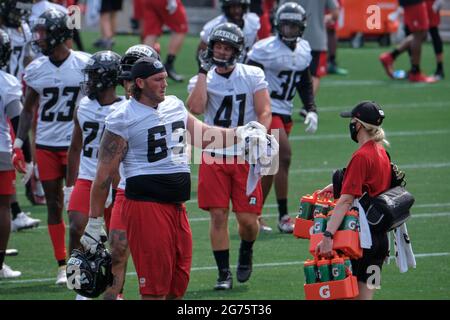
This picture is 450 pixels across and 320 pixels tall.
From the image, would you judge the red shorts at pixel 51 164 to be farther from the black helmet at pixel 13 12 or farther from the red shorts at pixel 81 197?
the black helmet at pixel 13 12

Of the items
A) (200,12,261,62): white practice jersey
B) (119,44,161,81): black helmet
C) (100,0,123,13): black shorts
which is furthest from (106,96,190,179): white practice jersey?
(100,0,123,13): black shorts

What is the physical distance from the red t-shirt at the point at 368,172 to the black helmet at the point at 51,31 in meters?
3.73

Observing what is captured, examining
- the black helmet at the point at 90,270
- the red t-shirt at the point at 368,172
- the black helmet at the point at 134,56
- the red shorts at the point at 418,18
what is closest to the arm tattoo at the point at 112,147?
the black helmet at the point at 90,270

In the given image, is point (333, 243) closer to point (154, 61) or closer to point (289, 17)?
point (154, 61)

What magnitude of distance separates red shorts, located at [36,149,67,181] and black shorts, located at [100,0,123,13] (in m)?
13.0

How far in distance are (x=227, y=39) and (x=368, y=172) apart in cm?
249

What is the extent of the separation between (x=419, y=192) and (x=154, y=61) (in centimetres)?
606

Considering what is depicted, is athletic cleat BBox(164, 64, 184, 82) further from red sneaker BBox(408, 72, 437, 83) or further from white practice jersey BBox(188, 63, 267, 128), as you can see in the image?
white practice jersey BBox(188, 63, 267, 128)

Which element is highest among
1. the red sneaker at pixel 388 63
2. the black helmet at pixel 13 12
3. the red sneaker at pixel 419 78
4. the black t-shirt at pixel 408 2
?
the black helmet at pixel 13 12

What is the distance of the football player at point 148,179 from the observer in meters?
7.92

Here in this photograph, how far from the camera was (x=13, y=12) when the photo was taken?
1380 cm

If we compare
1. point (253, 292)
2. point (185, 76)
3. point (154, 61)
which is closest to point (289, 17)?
point (253, 292)

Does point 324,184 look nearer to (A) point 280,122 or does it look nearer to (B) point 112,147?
(A) point 280,122

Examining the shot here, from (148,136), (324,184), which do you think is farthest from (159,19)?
(148,136)
